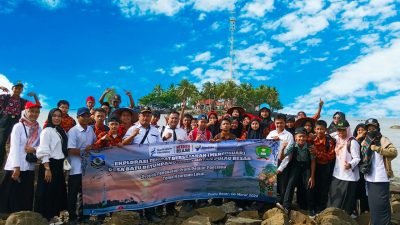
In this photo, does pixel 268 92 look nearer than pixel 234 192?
No

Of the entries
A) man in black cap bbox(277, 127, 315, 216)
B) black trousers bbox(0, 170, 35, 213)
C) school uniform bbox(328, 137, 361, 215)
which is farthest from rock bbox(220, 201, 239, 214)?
black trousers bbox(0, 170, 35, 213)

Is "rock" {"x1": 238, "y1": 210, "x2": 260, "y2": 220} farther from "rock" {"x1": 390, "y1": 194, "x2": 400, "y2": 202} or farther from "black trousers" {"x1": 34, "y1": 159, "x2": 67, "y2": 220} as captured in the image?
"rock" {"x1": 390, "y1": 194, "x2": 400, "y2": 202}

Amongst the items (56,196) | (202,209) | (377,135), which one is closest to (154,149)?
(202,209)

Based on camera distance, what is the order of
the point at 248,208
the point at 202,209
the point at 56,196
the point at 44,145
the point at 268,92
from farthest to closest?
1. the point at 268,92
2. the point at 248,208
3. the point at 202,209
4. the point at 56,196
5. the point at 44,145

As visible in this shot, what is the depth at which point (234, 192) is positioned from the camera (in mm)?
6707

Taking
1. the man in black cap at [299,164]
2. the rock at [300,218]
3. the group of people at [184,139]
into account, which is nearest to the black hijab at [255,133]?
the group of people at [184,139]

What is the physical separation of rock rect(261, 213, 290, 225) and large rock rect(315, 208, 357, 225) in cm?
63

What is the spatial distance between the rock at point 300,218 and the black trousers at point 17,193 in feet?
15.4

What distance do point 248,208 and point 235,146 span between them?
131 centimetres

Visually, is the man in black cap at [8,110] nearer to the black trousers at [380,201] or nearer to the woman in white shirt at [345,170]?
the woman in white shirt at [345,170]

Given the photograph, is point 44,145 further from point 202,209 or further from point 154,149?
point 202,209

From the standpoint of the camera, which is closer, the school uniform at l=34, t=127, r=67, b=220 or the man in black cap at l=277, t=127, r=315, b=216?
the school uniform at l=34, t=127, r=67, b=220

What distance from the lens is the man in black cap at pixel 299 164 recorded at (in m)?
6.40

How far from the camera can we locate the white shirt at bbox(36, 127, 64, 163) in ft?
17.5
